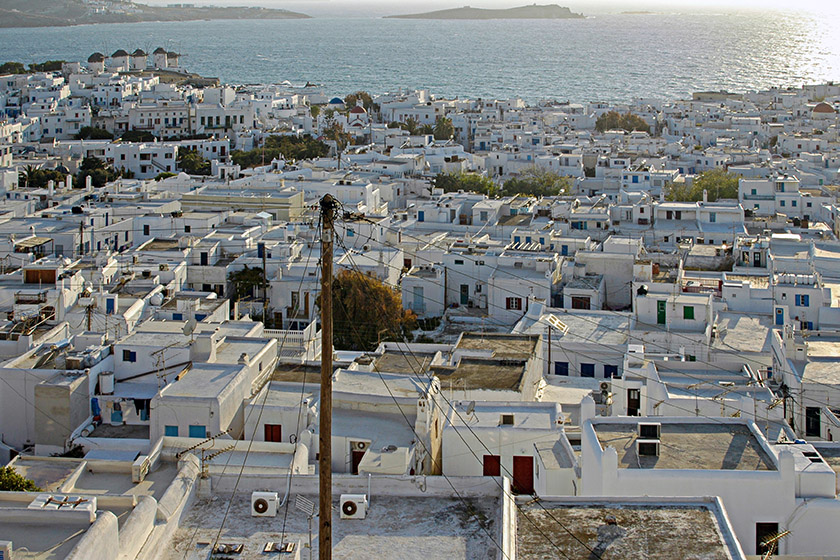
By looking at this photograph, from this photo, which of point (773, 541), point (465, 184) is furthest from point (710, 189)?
point (773, 541)

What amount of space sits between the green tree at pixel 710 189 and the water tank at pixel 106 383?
2524cm

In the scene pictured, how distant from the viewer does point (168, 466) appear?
12.3 metres

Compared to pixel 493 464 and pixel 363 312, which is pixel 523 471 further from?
pixel 363 312

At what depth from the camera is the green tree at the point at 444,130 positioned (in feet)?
215

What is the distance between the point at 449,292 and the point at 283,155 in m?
27.0

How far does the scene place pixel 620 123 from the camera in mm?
72000

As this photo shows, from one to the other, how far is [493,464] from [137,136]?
→ 54021 mm

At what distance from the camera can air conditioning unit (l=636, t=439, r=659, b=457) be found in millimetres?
12125

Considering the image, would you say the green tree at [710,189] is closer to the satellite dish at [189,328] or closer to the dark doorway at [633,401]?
the dark doorway at [633,401]

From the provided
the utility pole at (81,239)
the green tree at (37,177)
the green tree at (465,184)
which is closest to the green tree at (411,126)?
the green tree at (465,184)

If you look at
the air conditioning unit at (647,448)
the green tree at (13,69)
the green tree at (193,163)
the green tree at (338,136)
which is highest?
the green tree at (13,69)

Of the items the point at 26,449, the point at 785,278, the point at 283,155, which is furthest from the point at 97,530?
the point at 283,155

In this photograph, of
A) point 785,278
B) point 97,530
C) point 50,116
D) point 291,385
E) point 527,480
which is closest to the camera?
point 97,530

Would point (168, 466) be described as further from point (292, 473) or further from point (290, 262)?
point (290, 262)
